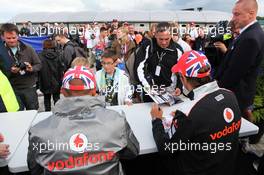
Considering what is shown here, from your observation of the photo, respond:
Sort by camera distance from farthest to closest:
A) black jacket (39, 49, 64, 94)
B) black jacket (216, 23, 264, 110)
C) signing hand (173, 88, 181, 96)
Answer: black jacket (39, 49, 64, 94) < signing hand (173, 88, 181, 96) < black jacket (216, 23, 264, 110)

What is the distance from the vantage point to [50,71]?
504cm

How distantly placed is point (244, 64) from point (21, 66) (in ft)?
10.0

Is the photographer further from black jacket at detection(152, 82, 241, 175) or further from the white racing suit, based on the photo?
black jacket at detection(152, 82, 241, 175)

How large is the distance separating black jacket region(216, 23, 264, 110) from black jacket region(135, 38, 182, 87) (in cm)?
62

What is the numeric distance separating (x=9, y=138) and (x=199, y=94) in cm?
163

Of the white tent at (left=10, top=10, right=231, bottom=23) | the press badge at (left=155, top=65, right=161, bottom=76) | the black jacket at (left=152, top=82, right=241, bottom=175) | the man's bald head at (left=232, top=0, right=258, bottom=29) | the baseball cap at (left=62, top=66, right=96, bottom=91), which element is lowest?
the black jacket at (left=152, top=82, right=241, bottom=175)

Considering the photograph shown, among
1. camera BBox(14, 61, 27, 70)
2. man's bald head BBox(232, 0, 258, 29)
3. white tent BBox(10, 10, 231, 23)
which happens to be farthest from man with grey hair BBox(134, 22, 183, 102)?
white tent BBox(10, 10, 231, 23)

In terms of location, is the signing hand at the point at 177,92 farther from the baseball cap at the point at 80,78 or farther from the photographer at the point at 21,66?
the photographer at the point at 21,66

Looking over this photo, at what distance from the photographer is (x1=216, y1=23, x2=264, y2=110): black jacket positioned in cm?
293

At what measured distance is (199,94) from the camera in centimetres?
192

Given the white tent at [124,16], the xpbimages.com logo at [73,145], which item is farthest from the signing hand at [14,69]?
the white tent at [124,16]

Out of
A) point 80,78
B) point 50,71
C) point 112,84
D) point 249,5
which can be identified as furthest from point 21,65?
point 249,5

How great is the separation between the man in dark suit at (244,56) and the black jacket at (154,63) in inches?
24.7

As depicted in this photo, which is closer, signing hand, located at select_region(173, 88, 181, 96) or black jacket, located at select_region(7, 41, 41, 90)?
signing hand, located at select_region(173, 88, 181, 96)
